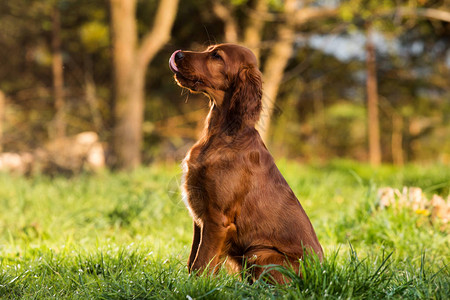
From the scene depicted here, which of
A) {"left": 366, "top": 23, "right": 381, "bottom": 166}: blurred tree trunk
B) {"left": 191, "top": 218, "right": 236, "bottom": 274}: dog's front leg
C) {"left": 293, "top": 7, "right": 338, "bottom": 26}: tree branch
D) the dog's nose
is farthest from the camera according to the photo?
{"left": 366, "top": 23, "right": 381, "bottom": 166}: blurred tree trunk

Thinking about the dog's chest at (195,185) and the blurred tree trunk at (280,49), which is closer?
the dog's chest at (195,185)

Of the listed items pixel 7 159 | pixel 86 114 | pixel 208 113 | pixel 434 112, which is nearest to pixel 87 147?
pixel 7 159

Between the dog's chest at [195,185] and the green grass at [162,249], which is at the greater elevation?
the dog's chest at [195,185]

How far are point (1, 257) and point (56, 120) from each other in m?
6.81

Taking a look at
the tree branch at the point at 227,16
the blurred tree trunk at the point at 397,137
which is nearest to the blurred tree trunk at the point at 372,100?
the blurred tree trunk at the point at 397,137

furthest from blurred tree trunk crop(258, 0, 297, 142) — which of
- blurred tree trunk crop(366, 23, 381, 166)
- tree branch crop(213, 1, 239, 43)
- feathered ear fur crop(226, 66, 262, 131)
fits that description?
feathered ear fur crop(226, 66, 262, 131)

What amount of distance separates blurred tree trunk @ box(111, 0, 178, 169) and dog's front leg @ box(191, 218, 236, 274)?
698 cm

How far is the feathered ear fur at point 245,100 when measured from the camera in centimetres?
253

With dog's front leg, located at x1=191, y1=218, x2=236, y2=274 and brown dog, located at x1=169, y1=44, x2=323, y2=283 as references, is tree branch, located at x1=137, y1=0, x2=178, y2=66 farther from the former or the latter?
dog's front leg, located at x1=191, y1=218, x2=236, y2=274

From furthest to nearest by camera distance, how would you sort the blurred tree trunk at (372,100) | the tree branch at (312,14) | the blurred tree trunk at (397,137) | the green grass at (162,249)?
the blurred tree trunk at (397,137)
the blurred tree trunk at (372,100)
the tree branch at (312,14)
the green grass at (162,249)

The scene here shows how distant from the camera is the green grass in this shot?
2.19 metres

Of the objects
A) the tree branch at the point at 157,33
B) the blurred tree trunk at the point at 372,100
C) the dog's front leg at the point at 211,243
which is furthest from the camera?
the blurred tree trunk at the point at 372,100

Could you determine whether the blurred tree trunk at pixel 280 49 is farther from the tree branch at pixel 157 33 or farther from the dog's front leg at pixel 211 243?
the dog's front leg at pixel 211 243

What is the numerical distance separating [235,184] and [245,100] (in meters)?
0.48
